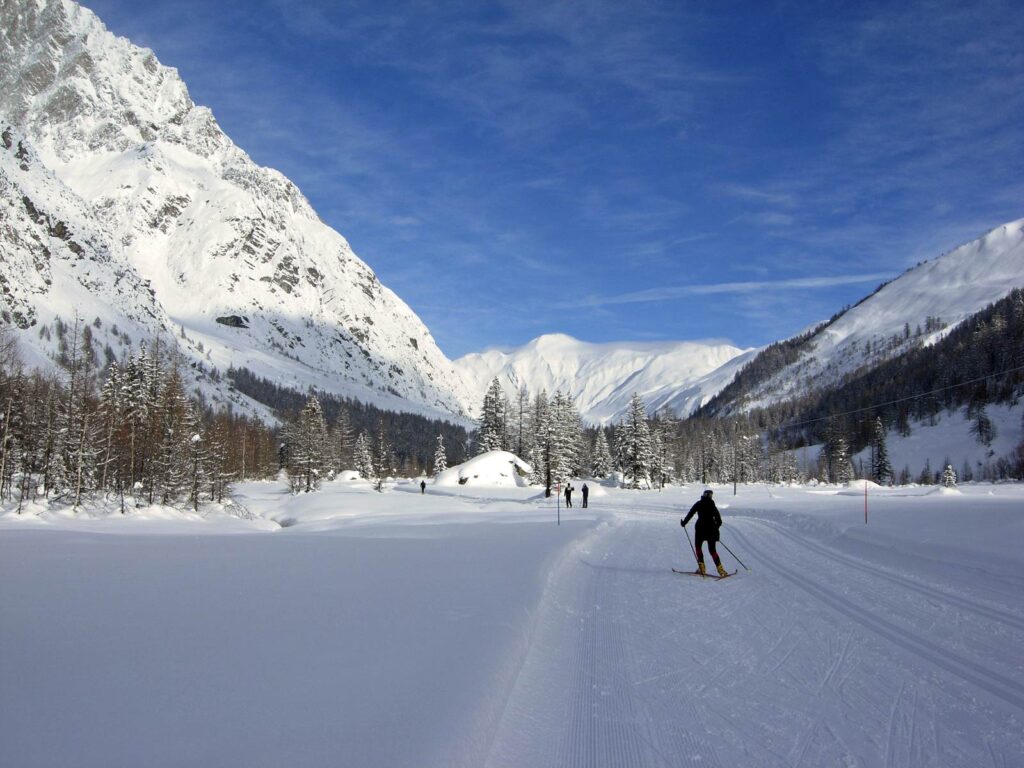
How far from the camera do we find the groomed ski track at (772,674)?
4.69m

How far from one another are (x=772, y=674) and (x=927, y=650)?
222 cm

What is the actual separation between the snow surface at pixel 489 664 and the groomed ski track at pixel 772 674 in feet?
0.11

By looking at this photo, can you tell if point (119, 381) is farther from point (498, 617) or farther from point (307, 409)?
point (498, 617)

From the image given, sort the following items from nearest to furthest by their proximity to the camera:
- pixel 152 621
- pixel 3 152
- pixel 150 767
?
pixel 150 767, pixel 152 621, pixel 3 152

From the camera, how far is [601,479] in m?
81.4

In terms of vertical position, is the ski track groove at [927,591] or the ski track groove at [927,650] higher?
the ski track groove at [927,650]

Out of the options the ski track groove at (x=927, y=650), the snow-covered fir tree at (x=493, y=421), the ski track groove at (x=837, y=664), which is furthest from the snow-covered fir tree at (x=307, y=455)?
the ski track groove at (x=837, y=664)

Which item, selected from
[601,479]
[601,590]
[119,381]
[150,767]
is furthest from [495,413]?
[150,767]

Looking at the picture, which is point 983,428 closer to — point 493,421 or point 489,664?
point 493,421

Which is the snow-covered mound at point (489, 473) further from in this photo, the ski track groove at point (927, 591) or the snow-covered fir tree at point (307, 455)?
the ski track groove at point (927, 591)

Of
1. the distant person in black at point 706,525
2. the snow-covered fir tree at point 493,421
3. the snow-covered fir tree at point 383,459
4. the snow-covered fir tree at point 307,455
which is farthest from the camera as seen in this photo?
the snow-covered fir tree at point 383,459

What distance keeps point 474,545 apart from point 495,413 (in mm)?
65575

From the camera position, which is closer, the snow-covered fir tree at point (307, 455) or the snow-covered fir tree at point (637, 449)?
the snow-covered fir tree at point (307, 455)

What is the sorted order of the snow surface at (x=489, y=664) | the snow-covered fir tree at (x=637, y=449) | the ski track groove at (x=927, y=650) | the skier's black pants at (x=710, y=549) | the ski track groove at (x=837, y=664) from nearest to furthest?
the snow surface at (x=489, y=664) < the ski track groove at (x=927, y=650) < the ski track groove at (x=837, y=664) < the skier's black pants at (x=710, y=549) < the snow-covered fir tree at (x=637, y=449)
